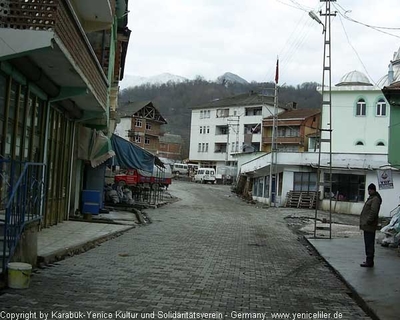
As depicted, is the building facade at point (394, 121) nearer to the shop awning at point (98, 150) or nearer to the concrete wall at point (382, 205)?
the shop awning at point (98, 150)

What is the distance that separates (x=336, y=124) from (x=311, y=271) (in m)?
39.0

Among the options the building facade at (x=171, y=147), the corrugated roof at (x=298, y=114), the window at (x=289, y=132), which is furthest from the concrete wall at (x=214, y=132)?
the building facade at (x=171, y=147)

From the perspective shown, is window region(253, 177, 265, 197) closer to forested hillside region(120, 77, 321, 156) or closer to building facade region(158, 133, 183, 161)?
forested hillside region(120, 77, 321, 156)

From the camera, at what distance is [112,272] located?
29.8ft

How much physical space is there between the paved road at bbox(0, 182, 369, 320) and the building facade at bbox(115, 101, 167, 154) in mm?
72110

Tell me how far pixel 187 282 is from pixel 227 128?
3068 inches

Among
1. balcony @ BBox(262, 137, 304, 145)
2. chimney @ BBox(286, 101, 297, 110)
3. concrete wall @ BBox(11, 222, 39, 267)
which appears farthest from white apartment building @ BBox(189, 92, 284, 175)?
concrete wall @ BBox(11, 222, 39, 267)

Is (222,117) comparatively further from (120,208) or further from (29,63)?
(29,63)

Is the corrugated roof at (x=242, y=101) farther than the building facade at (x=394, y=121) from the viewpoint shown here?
Yes

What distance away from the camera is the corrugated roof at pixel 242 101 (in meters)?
80.2

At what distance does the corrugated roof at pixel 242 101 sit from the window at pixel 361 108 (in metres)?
31.0

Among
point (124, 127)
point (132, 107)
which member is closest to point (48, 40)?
point (132, 107)

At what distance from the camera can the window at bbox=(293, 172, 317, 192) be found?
36156mm

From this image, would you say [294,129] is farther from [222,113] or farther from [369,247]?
[369,247]
